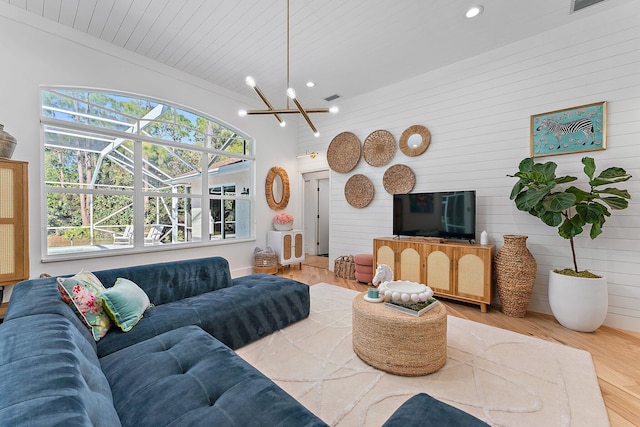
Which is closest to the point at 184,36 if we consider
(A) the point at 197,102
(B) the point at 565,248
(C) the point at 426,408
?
(A) the point at 197,102

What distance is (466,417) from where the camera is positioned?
101 cm

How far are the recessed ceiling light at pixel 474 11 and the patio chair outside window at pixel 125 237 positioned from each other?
4933 millimetres

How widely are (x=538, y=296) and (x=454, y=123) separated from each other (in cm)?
251

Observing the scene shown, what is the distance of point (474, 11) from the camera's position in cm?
274

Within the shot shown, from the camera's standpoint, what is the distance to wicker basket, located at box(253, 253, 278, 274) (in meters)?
4.98

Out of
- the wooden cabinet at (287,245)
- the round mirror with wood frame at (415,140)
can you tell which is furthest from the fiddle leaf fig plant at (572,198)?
the wooden cabinet at (287,245)

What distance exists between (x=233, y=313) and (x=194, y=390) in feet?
3.64

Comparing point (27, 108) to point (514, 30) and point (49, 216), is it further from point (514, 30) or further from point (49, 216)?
point (514, 30)

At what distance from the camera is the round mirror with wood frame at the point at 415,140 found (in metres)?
4.08

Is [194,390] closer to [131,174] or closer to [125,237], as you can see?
[125,237]

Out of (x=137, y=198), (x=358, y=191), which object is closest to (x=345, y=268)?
(x=358, y=191)

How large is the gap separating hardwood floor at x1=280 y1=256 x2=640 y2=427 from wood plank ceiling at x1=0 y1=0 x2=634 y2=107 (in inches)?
132

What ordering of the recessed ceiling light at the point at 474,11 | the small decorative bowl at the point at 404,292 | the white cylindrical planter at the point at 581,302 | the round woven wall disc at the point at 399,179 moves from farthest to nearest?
1. the round woven wall disc at the point at 399,179
2. the recessed ceiling light at the point at 474,11
3. the white cylindrical planter at the point at 581,302
4. the small decorative bowl at the point at 404,292

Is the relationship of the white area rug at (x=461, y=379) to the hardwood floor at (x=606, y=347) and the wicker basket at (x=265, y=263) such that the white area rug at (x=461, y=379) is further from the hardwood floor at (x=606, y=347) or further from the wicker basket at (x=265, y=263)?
the wicker basket at (x=265, y=263)
